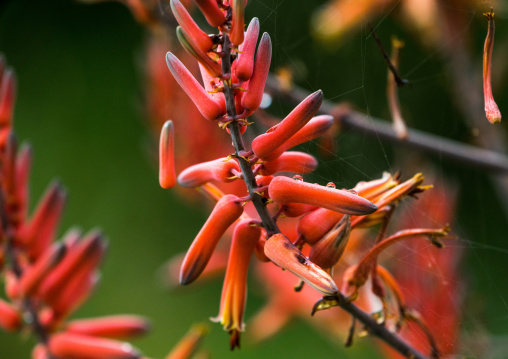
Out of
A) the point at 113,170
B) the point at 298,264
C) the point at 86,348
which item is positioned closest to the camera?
the point at 298,264

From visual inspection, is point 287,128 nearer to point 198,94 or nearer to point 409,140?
point 198,94

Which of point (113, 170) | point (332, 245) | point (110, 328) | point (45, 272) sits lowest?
point (113, 170)

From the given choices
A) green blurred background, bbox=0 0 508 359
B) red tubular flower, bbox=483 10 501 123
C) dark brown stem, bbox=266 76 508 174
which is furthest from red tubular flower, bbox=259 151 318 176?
green blurred background, bbox=0 0 508 359

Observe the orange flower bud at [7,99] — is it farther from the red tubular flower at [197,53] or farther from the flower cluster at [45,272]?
the red tubular flower at [197,53]

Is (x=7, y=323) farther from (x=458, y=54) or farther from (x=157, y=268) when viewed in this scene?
(x=157, y=268)

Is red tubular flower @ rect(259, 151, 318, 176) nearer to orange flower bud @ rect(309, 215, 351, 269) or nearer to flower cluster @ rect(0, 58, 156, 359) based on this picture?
orange flower bud @ rect(309, 215, 351, 269)

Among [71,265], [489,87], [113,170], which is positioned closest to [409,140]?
[489,87]

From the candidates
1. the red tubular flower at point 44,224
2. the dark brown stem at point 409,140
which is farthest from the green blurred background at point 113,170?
the red tubular flower at point 44,224

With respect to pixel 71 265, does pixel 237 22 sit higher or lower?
higher
